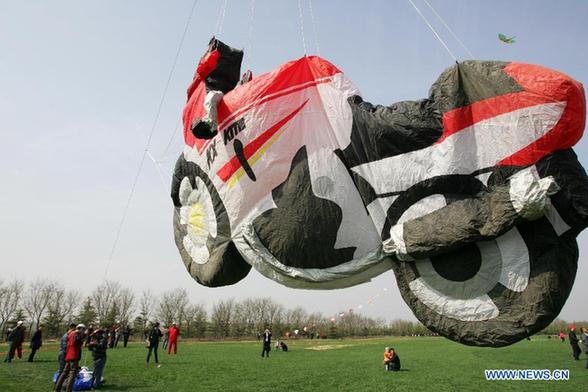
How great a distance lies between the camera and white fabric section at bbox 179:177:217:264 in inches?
185

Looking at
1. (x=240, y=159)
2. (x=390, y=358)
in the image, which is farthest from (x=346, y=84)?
(x=390, y=358)

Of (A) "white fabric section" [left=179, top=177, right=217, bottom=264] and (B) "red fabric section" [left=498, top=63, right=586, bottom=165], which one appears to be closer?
(B) "red fabric section" [left=498, top=63, right=586, bottom=165]

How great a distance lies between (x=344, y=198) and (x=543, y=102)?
5.48 ft

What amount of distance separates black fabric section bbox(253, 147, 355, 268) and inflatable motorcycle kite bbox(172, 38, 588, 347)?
1 centimetres

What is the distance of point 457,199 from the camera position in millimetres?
3416

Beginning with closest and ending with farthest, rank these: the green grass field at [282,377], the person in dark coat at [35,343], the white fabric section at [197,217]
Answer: the white fabric section at [197,217] < the green grass field at [282,377] < the person in dark coat at [35,343]

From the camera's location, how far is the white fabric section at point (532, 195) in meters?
2.99

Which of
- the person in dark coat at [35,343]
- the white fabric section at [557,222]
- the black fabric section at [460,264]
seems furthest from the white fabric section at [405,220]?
the person in dark coat at [35,343]

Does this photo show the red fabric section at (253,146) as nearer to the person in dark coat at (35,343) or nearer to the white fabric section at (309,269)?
the white fabric section at (309,269)

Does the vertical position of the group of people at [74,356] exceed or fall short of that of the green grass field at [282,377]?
it exceeds it

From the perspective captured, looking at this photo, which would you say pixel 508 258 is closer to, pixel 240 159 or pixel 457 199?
pixel 457 199

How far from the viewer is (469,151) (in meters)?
3.42

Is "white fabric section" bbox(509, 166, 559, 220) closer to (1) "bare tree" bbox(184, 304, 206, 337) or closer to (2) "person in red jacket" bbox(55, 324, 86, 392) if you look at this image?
(2) "person in red jacket" bbox(55, 324, 86, 392)

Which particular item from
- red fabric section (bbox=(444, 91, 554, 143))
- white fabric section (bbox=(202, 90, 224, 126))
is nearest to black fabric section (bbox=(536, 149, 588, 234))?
red fabric section (bbox=(444, 91, 554, 143))
